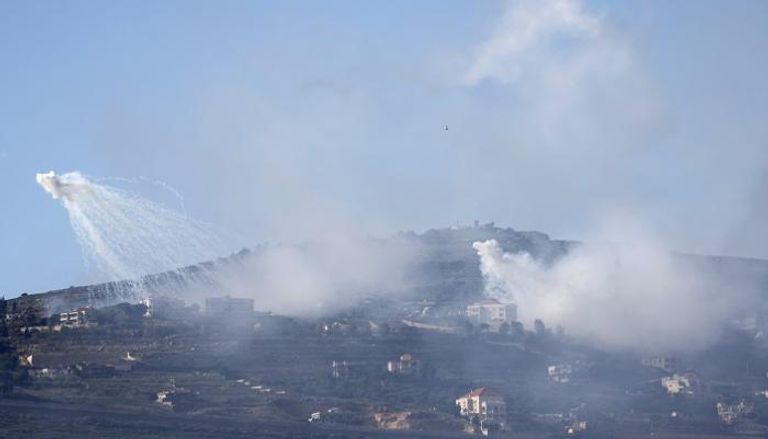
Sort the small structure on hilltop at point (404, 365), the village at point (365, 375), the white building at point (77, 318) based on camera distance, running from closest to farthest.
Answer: the village at point (365, 375) < the small structure on hilltop at point (404, 365) < the white building at point (77, 318)

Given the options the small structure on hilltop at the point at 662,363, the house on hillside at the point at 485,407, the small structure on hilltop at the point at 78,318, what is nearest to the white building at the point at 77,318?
the small structure on hilltop at the point at 78,318

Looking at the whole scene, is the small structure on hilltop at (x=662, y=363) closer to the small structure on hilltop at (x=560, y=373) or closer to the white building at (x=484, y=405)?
the small structure on hilltop at (x=560, y=373)

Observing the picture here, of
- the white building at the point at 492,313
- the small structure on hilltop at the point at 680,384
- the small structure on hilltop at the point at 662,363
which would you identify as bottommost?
the small structure on hilltop at the point at 680,384

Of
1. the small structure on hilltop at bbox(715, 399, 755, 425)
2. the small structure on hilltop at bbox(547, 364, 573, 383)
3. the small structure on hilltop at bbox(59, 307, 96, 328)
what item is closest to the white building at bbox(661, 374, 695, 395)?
the small structure on hilltop at bbox(715, 399, 755, 425)

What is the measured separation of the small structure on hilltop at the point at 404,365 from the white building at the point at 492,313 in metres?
20.5

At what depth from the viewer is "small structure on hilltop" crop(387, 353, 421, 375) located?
9819 centimetres

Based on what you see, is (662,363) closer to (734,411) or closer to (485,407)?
(734,411)

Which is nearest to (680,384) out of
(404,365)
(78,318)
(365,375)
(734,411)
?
(734,411)

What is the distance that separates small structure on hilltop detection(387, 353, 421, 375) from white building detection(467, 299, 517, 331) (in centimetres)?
2051

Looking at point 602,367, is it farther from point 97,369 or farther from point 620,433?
point 97,369

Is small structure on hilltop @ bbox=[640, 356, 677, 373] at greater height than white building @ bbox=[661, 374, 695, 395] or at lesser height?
greater

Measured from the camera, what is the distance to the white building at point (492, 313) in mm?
121100

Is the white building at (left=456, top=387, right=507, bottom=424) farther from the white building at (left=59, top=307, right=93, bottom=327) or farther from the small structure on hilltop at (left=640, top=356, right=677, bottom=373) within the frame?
the white building at (left=59, top=307, right=93, bottom=327)

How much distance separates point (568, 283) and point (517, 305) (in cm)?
426
